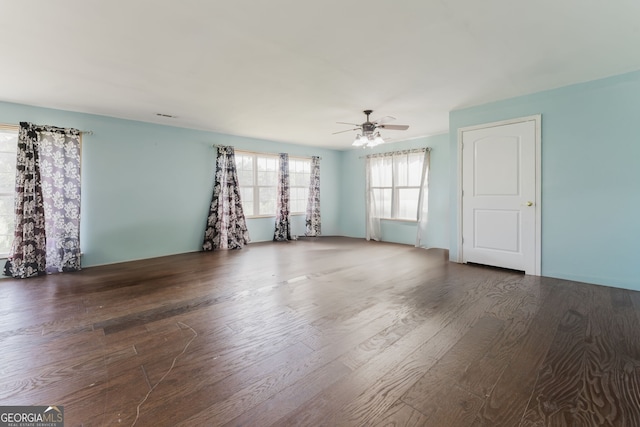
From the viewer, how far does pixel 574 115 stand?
3480 mm

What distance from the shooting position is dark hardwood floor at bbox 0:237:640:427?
4.76 feet

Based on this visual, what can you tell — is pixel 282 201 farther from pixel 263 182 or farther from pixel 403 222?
pixel 403 222

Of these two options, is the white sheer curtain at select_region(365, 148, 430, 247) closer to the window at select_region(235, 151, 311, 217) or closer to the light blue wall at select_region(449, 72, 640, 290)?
the window at select_region(235, 151, 311, 217)

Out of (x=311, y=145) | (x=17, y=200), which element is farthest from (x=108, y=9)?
(x=311, y=145)

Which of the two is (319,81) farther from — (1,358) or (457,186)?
(1,358)

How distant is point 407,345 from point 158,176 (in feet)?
16.3

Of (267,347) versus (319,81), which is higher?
(319,81)

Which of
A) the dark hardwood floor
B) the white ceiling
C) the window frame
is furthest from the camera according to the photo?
the window frame

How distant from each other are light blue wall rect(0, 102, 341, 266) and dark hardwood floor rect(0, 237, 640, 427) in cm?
125

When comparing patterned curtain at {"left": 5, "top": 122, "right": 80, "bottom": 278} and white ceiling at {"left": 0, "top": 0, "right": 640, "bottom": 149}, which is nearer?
white ceiling at {"left": 0, "top": 0, "right": 640, "bottom": 149}

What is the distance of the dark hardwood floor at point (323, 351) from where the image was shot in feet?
4.76

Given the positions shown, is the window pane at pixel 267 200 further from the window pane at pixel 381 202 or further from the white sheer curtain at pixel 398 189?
the window pane at pixel 381 202

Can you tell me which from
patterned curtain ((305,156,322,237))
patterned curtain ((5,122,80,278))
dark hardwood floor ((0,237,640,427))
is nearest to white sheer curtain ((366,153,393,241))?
patterned curtain ((305,156,322,237))

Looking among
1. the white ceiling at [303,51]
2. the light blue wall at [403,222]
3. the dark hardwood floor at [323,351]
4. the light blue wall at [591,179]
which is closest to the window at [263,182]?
the light blue wall at [403,222]
